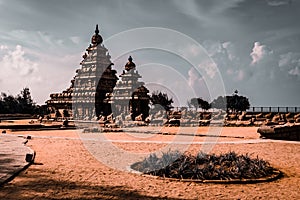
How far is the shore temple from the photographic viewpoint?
132 feet

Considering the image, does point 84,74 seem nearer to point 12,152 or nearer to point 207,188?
point 12,152

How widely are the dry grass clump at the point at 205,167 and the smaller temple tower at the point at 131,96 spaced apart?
2913cm

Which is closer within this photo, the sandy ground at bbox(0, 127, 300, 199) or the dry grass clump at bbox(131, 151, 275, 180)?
the sandy ground at bbox(0, 127, 300, 199)

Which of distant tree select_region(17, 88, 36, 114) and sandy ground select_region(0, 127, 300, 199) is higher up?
distant tree select_region(17, 88, 36, 114)

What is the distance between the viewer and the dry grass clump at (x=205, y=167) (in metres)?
7.91

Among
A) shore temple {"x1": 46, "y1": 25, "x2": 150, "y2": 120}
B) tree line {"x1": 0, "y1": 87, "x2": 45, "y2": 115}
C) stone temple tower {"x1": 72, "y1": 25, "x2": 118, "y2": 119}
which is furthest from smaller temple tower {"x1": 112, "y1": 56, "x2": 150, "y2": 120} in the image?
tree line {"x1": 0, "y1": 87, "x2": 45, "y2": 115}

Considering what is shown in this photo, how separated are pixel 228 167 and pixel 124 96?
32.7 metres

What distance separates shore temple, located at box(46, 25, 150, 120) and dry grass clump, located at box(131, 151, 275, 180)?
29.7 metres

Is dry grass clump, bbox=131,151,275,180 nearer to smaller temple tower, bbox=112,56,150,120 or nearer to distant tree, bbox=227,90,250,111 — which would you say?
smaller temple tower, bbox=112,56,150,120

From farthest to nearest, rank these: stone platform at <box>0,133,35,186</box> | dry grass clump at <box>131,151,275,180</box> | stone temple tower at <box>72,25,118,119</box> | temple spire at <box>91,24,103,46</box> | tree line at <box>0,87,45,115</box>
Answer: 1. tree line at <box>0,87,45,115</box>
2. temple spire at <box>91,24,103,46</box>
3. stone temple tower at <box>72,25,118,119</box>
4. dry grass clump at <box>131,151,275,180</box>
5. stone platform at <box>0,133,35,186</box>

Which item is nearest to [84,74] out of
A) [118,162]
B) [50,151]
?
[50,151]

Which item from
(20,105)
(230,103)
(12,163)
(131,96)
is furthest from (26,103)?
(12,163)

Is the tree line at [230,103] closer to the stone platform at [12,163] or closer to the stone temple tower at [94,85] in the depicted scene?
the stone temple tower at [94,85]

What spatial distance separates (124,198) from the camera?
20.0ft
